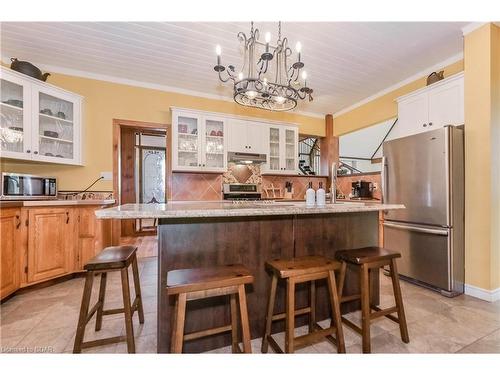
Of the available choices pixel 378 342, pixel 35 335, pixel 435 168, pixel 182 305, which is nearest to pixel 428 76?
pixel 435 168

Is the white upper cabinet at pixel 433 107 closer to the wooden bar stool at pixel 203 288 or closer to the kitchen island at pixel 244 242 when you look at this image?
the kitchen island at pixel 244 242

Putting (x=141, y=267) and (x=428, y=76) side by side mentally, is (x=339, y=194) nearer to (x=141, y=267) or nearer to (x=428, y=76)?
(x=428, y=76)

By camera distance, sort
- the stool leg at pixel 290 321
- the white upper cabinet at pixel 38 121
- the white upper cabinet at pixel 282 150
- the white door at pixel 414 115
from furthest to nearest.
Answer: the white upper cabinet at pixel 282 150, the white door at pixel 414 115, the white upper cabinet at pixel 38 121, the stool leg at pixel 290 321

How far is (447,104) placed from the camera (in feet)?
8.57

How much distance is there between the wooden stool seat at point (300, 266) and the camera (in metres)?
1.34

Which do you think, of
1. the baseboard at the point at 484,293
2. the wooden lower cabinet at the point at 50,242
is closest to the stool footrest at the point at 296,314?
the baseboard at the point at 484,293

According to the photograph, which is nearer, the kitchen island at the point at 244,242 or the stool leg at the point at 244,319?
the stool leg at the point at 244,319

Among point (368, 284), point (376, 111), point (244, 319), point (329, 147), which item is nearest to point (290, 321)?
point (244, 319)

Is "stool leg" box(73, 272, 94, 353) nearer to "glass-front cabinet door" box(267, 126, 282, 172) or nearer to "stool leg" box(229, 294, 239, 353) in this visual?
"stool leg" box(229, 294, 239, 353)

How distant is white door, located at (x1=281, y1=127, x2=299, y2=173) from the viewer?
4320mm

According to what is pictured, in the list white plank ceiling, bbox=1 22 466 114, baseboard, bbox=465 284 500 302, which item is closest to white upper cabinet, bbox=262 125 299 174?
white plank ceiling, bbox=1 22 466 114

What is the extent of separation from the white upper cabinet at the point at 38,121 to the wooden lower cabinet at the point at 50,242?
29.4 inches
